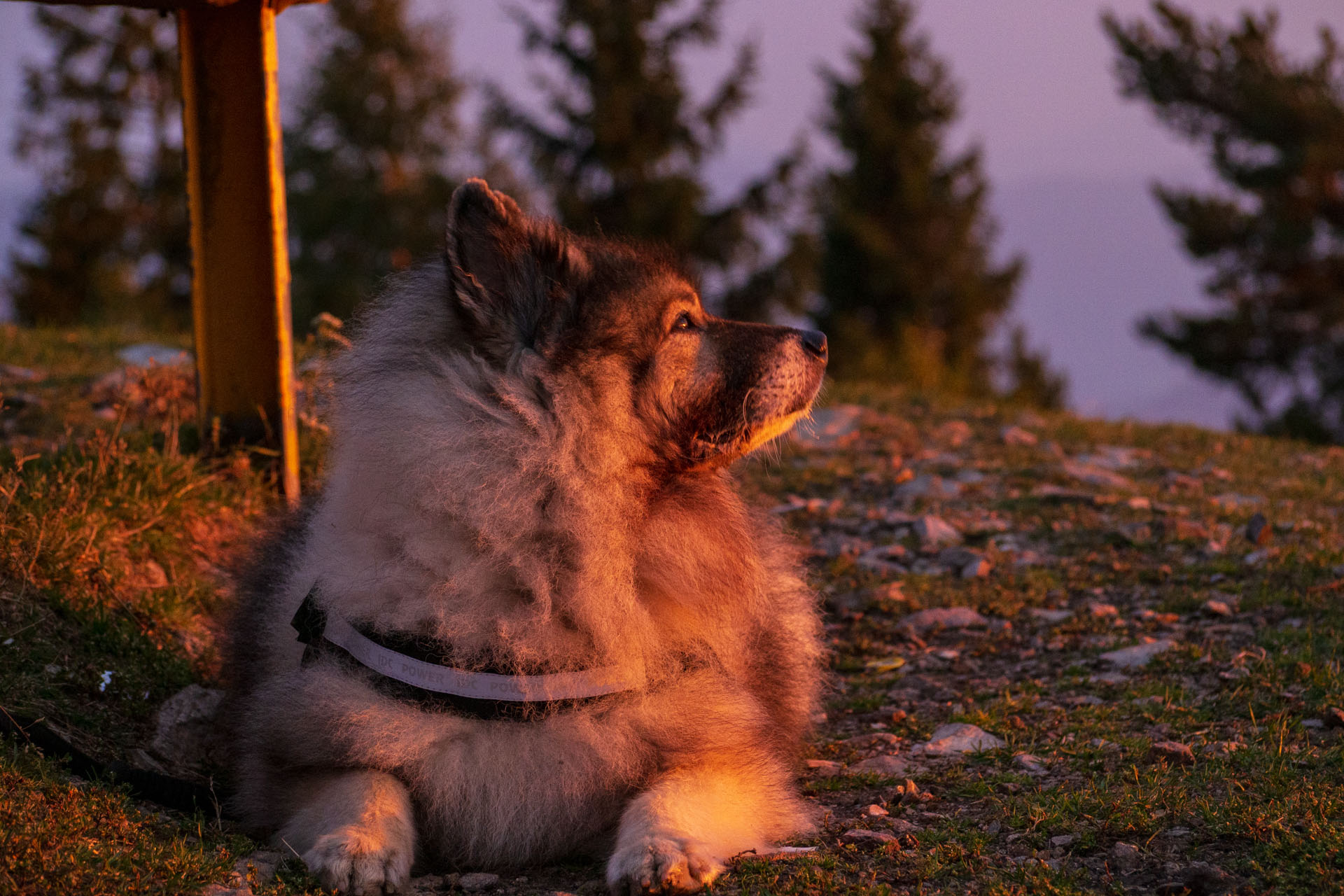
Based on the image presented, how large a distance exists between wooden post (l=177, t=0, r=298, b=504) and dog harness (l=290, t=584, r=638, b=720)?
215 cm

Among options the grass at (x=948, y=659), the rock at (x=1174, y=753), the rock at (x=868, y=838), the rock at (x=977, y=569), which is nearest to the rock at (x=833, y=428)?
the grass at (x=948, y=659)

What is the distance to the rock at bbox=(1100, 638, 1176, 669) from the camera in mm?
4906

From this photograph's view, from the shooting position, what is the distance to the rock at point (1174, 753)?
378 cm

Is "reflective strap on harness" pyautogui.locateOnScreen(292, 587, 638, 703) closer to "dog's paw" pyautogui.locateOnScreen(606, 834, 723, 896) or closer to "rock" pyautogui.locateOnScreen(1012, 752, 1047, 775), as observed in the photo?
"dog's paw" pyautogui.locateOnScreen(606, 834, 723, 896)

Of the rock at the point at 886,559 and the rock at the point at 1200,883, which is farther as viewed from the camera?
the rock at the point at 886,559

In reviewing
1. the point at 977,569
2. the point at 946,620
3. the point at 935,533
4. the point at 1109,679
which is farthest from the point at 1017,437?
the point at 1109,679

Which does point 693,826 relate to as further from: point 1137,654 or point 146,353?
point 146,353

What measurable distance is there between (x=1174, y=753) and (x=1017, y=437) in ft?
18.2

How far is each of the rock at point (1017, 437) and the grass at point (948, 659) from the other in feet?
1.87

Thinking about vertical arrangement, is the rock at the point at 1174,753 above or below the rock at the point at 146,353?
below

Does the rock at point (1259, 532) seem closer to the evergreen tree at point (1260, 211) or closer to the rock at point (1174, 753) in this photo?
the rock at point (1174, 753)

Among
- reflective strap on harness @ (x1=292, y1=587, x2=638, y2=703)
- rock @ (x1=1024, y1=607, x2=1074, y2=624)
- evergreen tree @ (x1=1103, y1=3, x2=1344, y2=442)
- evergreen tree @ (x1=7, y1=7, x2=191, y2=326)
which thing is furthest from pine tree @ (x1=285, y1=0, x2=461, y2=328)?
reflective strap on harness @ (x1=292, y1=587, x2=638, y2=703)

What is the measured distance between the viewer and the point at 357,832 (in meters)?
3.01

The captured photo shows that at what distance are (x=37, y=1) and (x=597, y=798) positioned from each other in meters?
4.18
